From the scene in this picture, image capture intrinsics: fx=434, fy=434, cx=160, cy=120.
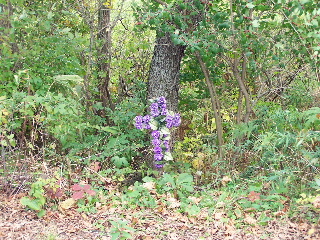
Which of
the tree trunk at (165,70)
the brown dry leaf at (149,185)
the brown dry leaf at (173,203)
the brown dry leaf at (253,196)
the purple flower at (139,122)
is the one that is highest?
the tree trunk at (165,70)

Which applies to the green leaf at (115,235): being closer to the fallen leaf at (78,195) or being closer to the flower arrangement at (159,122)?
the fallen leaf at (78,195)

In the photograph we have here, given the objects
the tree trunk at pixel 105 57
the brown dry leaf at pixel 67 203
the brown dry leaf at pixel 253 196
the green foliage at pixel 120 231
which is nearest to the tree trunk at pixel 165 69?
the tree trunk at pixel 105 57

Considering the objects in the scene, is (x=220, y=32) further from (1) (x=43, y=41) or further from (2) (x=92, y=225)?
→ (2) (x=92, y=225)

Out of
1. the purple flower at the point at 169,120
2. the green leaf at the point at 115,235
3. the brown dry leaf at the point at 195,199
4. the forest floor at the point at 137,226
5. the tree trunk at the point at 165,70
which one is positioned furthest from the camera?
the tree trunk at the point at 165,70

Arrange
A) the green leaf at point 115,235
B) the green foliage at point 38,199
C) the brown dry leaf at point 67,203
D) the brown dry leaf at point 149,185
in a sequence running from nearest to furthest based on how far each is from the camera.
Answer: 1. the green leaf at point 115,235
2. the green foliage at point 38,199
3. the brown dry leaf at point 67,203
4. the brown dry leaf at point 149,185

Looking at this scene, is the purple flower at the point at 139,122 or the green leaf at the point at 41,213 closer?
the green leaf at the point at 41,213

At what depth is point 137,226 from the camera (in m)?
3.84

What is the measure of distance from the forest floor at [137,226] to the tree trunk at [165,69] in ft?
7.49

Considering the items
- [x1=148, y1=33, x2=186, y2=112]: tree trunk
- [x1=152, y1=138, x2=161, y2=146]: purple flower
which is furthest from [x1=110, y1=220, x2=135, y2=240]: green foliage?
[x1=148, y1=33, x2=186, y2=112]: tree trunk

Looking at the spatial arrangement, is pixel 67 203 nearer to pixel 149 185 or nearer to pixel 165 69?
pixel 149 185

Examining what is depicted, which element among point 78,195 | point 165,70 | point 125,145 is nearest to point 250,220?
point 78,195

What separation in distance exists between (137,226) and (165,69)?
2760mm

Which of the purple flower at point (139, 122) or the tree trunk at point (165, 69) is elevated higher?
the tree trunk at point (165, 69)

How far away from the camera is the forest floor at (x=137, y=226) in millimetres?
3629
